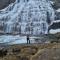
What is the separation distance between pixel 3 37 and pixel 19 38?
547 mm

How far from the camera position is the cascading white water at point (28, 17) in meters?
9.64

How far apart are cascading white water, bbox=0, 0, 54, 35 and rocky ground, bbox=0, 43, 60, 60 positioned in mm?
526

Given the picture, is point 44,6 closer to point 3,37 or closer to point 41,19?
point 41,19

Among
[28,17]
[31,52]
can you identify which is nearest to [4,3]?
[28,17]

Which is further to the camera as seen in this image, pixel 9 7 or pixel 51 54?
pixel 9 7

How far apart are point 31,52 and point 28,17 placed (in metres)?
1.26

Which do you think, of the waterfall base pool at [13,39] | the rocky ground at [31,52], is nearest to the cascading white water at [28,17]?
the waterfall base pool at [13,39]

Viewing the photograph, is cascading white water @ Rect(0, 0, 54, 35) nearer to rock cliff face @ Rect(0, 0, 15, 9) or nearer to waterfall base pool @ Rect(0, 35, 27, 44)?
rock cliff face @ Rect(0, 0, 15, 9)

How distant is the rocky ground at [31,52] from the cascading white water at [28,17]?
53 centimetres

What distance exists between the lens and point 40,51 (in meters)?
9.12

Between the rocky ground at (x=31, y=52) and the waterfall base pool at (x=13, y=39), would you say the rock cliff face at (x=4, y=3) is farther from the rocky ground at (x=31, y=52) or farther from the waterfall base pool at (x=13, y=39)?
the rocky ground at (x=31, y=52)

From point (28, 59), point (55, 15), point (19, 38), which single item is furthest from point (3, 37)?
point (55, 15)

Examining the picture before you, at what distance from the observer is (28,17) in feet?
31.9

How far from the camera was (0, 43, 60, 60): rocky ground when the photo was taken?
891 cm
